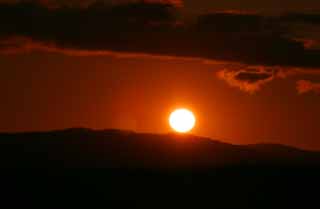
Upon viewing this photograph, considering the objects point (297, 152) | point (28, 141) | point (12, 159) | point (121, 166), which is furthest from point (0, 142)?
point (297, 152)

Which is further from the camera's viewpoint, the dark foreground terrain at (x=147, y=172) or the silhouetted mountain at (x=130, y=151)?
the silhouetted mountain at (x=130, y=151)

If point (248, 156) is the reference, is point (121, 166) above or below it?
below

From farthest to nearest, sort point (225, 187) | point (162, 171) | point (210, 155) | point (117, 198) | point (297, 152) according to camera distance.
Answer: point (297, 152), point (210, 155), point (162, 171), point (225, 187), point (117, 198)

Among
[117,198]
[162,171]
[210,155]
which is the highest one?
[210,155]

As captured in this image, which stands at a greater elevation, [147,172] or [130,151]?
[130,151]

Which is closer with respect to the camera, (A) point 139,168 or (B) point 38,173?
(B) point 38,173

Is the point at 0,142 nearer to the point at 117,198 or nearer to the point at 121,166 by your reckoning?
the point at 121,166

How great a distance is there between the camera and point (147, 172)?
408 feet

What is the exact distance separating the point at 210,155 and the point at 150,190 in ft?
123

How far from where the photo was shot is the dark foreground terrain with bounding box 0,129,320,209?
101 m

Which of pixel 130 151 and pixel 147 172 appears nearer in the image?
pixel 147 172

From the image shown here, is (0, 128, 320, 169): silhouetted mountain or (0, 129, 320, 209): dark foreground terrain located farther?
(0, 128, 320, 169): silhouetted mountain

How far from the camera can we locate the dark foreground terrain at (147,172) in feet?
333

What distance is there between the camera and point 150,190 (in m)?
107
